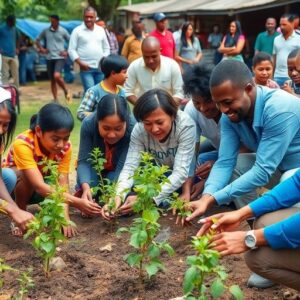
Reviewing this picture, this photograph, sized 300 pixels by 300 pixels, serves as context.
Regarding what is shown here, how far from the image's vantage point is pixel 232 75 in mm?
3592

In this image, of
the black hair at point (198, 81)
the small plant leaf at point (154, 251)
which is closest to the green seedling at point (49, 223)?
the small plant leaf at point (154, 251)

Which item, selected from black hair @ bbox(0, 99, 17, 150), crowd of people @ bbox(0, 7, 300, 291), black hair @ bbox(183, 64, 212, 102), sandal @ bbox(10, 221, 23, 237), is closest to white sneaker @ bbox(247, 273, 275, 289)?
crowd of people @ bbox(0, 7, 300, 291)

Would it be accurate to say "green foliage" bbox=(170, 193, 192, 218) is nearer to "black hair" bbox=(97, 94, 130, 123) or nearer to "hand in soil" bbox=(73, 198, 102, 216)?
"hand in soil" bbox=(73, 198, 102, 216)

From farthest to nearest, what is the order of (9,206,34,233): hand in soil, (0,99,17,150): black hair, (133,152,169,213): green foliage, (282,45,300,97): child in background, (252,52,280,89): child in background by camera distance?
(252,52,280,89): child in background < (282,45,300,97): child in background < (0,99,17,150): black hair < (9,206,34,233): hand in soil < (133,152,169,213): green foliage

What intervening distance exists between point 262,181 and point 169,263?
0.77 m

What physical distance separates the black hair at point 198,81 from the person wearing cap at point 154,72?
1967 mm

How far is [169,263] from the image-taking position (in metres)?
3.81

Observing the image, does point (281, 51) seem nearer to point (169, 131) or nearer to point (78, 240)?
point (169, 131)

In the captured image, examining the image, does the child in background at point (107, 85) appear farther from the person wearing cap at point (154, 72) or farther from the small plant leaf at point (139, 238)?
the small plant leaf at point (139, 238)

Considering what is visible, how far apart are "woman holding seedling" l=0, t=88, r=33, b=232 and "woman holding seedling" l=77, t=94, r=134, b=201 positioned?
58cm

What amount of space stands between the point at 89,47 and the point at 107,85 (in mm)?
4408

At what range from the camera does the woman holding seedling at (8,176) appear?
3.77m

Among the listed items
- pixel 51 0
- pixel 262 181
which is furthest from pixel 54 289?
pixel 51 0

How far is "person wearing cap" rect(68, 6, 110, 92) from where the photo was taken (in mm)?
10086
